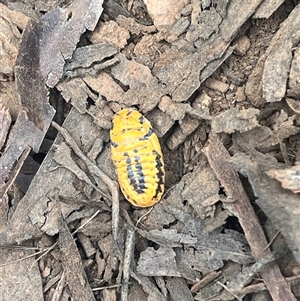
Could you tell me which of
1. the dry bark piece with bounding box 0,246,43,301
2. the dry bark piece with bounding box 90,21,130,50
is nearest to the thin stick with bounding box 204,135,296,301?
the dry bark piece with bounding box 90,21,130,50

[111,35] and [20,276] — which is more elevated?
[111,35]

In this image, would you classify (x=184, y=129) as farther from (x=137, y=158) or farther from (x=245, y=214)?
(x=245, y=214)

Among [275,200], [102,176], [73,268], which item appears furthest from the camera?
[102,176]

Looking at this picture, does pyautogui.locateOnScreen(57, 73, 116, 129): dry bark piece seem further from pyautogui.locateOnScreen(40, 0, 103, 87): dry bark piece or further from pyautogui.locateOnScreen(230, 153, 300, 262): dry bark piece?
pyautogui.locateOnScreen(230, 153, 300, 262): dry bark piece

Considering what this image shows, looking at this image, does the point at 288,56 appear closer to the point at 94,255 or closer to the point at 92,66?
the point at 92,66

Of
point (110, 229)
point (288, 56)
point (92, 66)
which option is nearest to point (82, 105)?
point (92, 66)

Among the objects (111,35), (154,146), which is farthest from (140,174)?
(111,35)

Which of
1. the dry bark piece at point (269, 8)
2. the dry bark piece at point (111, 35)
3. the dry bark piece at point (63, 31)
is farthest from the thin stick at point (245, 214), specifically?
the dry bark piece at point (63, 31)
